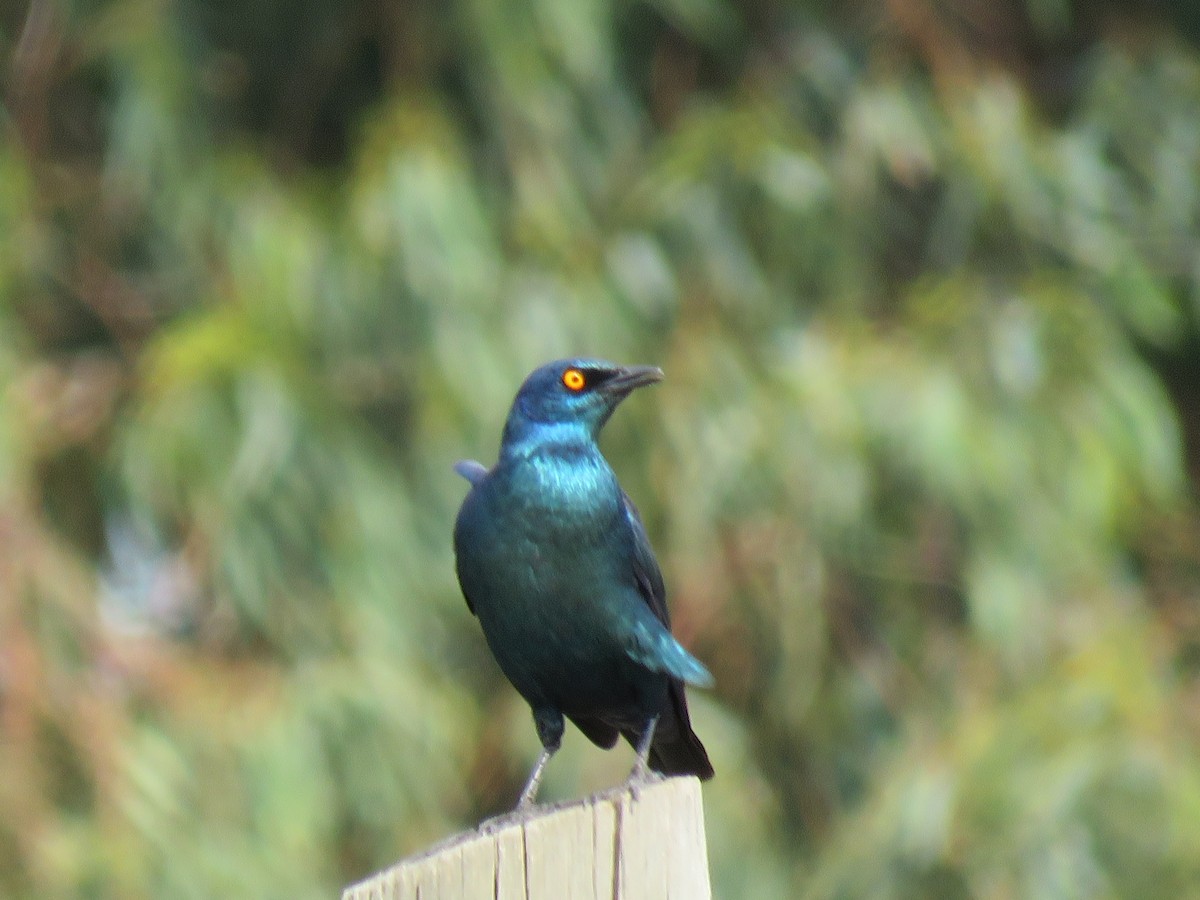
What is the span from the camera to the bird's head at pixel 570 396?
4.04 metres

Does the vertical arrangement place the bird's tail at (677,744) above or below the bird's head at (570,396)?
below

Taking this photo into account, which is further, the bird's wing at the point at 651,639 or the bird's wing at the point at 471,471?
the bird's wing at the point at 471,471

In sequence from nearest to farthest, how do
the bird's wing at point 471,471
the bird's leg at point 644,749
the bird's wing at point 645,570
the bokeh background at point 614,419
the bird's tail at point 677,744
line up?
the bird's leg at point 644,749, the bird's wing at point 645,570, the bird's tail at point 677,744, the bird's wing at point 471,471, the bokeh background at point 614,419

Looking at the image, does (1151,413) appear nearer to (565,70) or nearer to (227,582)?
(565,70)

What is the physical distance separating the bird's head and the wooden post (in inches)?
48.9

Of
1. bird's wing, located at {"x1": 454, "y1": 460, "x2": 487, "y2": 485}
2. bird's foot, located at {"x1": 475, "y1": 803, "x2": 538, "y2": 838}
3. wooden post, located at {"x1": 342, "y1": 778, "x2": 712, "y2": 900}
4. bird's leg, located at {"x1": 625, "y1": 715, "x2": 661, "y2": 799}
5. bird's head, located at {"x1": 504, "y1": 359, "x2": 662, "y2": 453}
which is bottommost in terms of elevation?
wooden post, located at {"x1": 342, "y1": 778, "x2": 712, "y2": 900}

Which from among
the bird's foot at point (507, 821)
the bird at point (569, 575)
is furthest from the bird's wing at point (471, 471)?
the bird's foot at point (507, 821)

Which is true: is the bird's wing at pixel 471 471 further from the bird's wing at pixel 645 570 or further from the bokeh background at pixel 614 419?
the bokeh background at pixel 614 419

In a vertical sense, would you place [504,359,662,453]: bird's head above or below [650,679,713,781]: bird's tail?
above

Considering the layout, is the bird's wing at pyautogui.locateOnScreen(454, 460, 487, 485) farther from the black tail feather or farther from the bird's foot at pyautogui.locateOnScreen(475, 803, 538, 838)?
the bird's foot at pyautogui.locateOnScreen(475, 803, 538, 838)

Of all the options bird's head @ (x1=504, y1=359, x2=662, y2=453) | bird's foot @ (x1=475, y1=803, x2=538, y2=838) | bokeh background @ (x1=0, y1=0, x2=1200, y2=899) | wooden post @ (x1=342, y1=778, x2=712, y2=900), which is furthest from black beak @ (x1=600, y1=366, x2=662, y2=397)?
bokeh background @ (x1=0, y1=0, x2=1200, y2=899)

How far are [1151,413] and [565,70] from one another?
8.10ft

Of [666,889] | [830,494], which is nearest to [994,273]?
[830,494]

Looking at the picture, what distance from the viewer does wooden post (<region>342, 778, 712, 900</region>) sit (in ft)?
9.18
